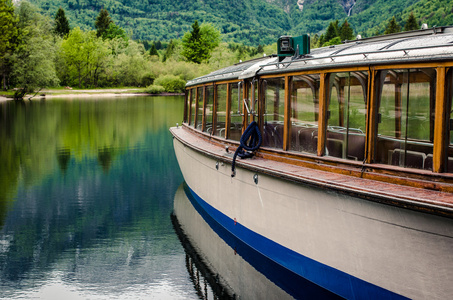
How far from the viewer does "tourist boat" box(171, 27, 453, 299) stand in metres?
5.67

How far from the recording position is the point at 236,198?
9305 millimetres

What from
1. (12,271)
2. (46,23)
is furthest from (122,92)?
(12,271)

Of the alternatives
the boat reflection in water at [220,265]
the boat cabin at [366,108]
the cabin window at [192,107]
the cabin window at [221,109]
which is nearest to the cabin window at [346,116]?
the boat cabin at [366,108]

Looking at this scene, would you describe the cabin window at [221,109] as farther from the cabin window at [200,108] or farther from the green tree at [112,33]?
the green tree at [112,33]

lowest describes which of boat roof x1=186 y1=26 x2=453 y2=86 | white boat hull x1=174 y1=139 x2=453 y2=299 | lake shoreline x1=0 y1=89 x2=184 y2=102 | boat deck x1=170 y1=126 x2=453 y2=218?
white boat hull x1=174 y1=139 x2=453 y2=299

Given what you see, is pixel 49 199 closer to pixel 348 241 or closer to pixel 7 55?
pixel 348 241

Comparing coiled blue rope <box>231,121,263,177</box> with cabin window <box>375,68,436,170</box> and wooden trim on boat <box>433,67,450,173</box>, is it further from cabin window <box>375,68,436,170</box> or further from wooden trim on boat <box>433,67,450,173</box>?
wooden trim on boat <box>433,67,450,173</box>

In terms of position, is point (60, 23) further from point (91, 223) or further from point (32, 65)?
point (91, 223)

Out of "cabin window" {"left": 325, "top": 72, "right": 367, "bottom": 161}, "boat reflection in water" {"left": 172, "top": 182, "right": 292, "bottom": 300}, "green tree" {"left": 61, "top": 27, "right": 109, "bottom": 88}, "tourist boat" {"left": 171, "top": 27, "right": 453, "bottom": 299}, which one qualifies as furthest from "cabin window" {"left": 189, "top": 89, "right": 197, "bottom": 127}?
"green tree" {"left": 61, "top": 27, "right": 109, "bottom": 88}

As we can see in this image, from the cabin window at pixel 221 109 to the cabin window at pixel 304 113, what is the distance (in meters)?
2.79

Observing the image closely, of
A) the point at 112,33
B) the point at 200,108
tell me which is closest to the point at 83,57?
the point at 112,33

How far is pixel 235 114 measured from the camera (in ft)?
33.3

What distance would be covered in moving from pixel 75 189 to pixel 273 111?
8964 millimetres

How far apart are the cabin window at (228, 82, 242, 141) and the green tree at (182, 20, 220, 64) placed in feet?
348
